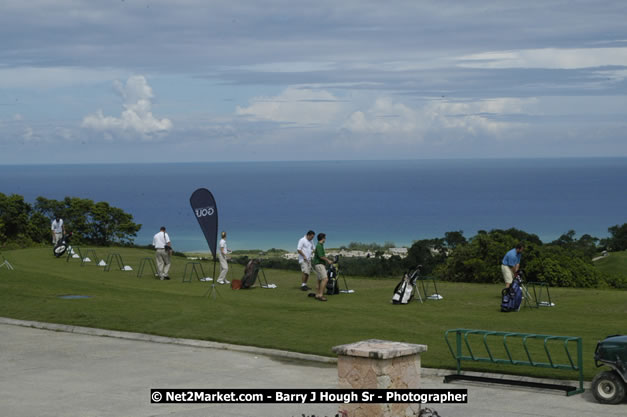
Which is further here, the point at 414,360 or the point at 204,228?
the point at 204,228

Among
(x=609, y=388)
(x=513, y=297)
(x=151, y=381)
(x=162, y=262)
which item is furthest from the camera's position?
(x=162, y=262)

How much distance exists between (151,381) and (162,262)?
1785cm

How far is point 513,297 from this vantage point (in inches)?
878

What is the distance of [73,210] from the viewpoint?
6247 centimetres

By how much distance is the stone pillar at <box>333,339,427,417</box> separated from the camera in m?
9.26

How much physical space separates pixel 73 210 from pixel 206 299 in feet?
136

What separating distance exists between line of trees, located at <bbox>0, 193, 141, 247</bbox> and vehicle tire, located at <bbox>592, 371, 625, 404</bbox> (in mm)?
50758

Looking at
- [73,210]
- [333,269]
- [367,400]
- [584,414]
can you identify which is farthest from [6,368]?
[73,210]

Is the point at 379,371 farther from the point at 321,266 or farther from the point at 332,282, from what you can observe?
the point at 332,282

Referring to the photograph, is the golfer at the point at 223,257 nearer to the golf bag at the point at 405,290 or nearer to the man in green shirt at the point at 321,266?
the man in green shirt at the point at 321,266

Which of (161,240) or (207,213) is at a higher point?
(207,213)

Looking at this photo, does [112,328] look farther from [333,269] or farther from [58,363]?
[333,269]

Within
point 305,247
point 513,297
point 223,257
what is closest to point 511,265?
point 513,297

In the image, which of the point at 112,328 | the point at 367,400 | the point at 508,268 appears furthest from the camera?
the point at 508,268
